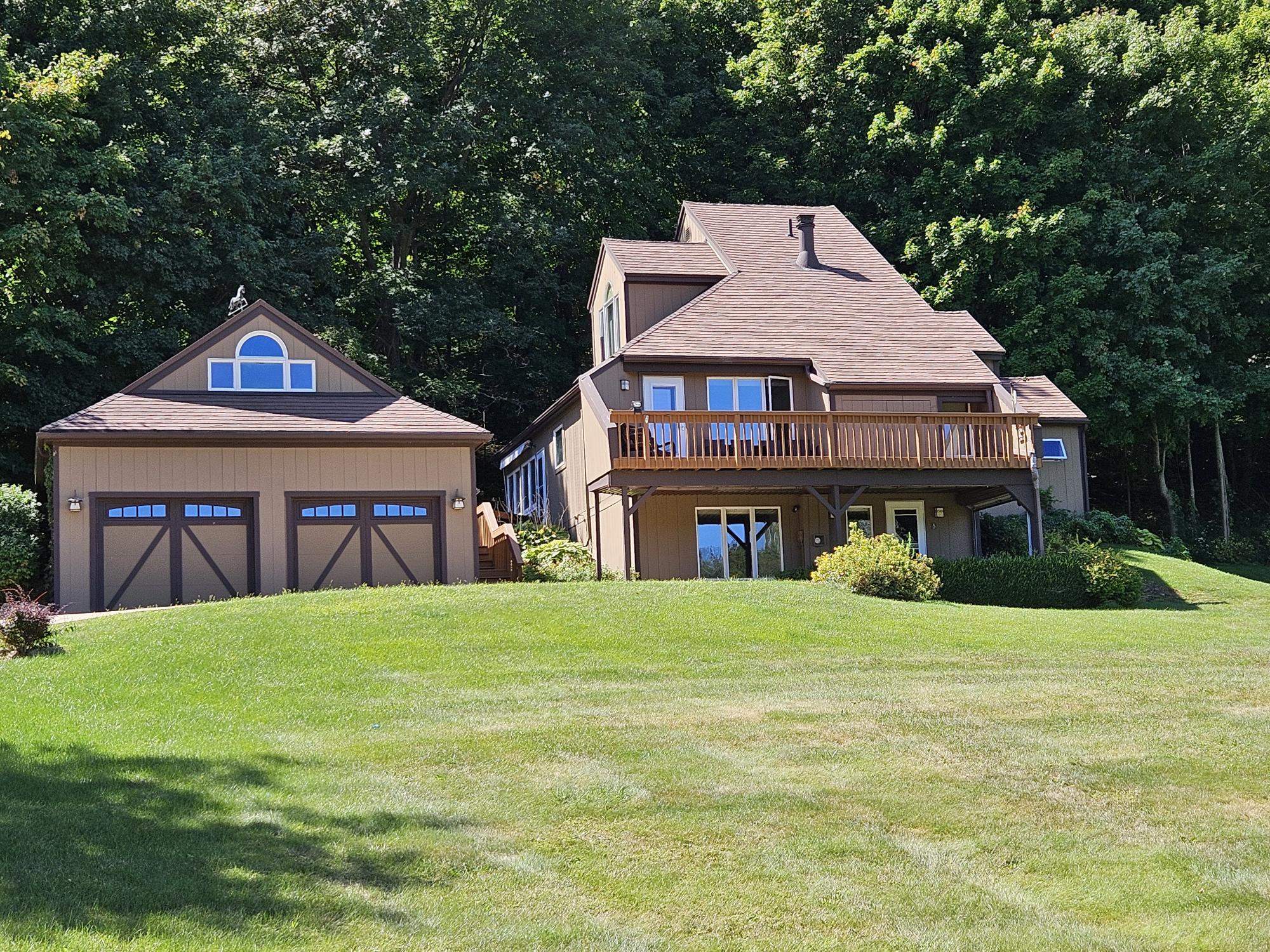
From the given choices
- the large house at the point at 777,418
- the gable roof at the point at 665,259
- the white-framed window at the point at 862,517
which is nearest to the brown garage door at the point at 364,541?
the large house at the point at 777,418

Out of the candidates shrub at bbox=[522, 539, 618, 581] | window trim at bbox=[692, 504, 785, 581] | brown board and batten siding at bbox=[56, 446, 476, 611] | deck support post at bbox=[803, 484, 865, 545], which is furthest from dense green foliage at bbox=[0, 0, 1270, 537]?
deck support post at bbox=[803, 484, 865, 545]

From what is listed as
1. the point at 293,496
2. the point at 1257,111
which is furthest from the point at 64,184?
the point at 1257,111

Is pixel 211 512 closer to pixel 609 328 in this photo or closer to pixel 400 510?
pixel 400 510

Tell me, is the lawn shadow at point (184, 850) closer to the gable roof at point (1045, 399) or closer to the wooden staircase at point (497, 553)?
the wooden staircase at point (497, 553)

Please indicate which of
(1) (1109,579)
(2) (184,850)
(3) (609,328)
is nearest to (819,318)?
(3) (609,328)

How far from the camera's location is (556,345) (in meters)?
37.7

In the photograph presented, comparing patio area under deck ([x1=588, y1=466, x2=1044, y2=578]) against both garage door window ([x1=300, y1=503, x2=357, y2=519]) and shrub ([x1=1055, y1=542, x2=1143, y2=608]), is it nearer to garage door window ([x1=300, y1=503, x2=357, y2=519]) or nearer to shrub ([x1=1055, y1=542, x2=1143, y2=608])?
shrub ([x1=1055, y1=542, x2=1143, y2=608])

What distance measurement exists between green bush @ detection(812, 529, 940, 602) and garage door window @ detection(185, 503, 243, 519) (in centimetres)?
1051

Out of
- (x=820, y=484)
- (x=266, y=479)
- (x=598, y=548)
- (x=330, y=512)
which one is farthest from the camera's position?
(x=598, y=548)

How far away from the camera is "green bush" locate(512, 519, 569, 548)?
91.5ft

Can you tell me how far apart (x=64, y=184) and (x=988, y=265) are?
2371cm

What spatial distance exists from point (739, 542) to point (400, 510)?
719 centimetres

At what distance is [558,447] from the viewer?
3003 cm

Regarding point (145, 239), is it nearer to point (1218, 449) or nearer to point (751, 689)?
point (751, 689)
